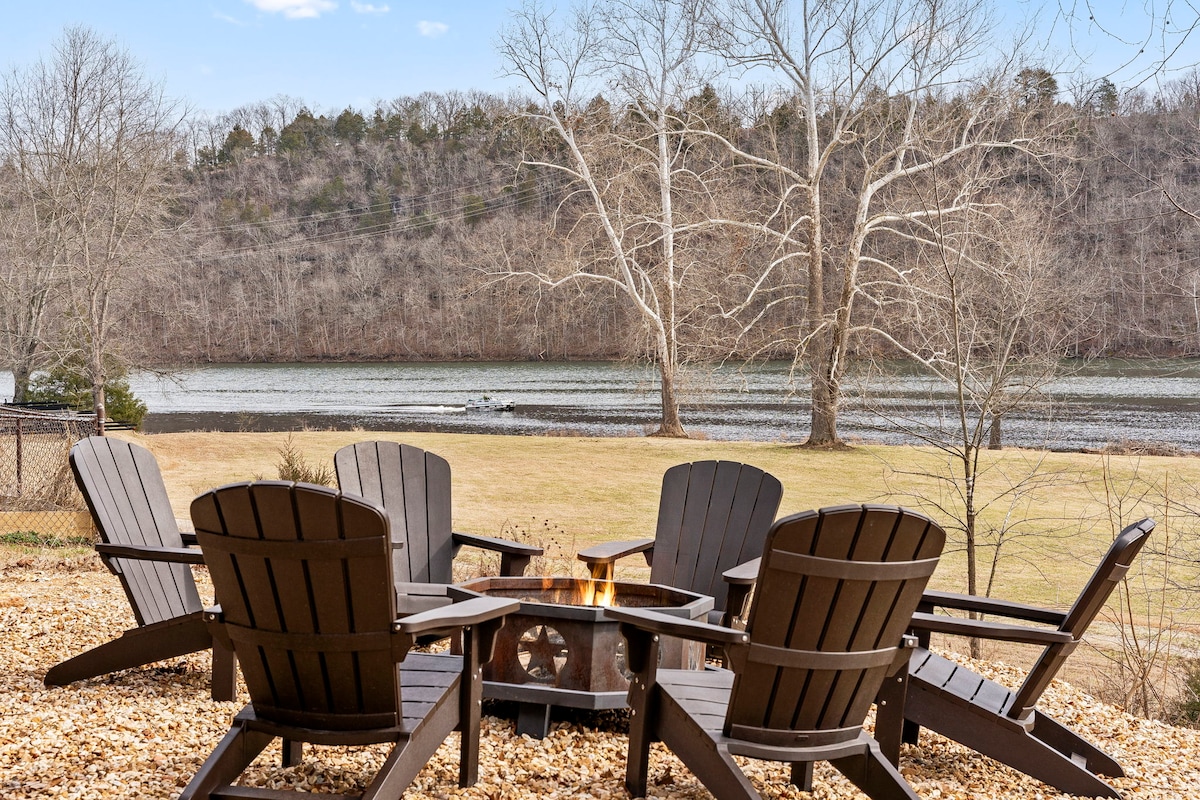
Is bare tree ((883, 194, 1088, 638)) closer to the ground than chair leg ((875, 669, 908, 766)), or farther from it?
farther from it

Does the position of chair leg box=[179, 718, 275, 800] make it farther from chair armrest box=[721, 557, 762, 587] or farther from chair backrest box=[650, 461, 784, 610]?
chair backrest box=[650, 461, 784, 610]

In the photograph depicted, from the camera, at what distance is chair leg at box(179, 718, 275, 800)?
2.13 m

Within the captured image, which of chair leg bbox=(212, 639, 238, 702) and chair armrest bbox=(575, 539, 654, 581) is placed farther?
chair armrest bbox=(575, 539, 654, 581)

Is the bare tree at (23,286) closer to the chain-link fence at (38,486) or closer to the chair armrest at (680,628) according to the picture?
the chain-link fence at (38,486)

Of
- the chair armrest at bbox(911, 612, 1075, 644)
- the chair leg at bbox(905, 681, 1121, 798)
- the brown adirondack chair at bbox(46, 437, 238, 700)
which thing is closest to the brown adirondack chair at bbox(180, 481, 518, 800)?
the brown adirondack chair at bbox(46, 437, 238, 700)

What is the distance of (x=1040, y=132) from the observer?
14.0 meters

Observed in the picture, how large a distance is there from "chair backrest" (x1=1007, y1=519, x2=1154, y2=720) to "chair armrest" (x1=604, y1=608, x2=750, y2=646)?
3.23 feet

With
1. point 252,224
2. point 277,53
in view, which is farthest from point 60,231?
point 252,224

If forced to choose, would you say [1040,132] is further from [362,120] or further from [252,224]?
[362,120]

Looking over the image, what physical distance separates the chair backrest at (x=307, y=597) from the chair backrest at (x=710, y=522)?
75.1 inches

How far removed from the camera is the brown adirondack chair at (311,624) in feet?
6.58

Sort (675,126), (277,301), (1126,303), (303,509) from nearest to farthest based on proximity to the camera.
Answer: (303,509)
(675,126)
(1126,303)
(277,301)

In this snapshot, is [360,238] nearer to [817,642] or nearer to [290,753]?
[290,753]

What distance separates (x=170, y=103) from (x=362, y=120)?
206ft
